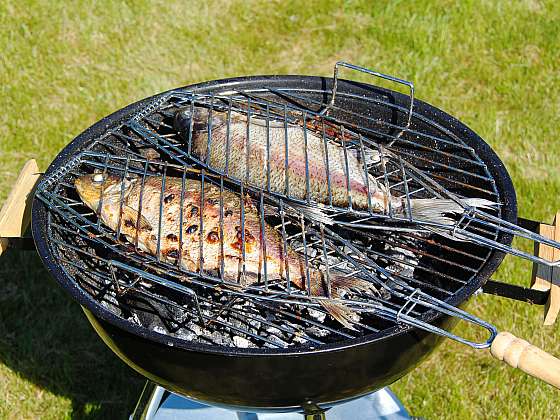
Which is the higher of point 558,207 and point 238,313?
point 238,313

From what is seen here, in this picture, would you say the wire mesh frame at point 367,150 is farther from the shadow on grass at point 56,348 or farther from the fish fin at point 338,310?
the shadow on grass at point 56,348

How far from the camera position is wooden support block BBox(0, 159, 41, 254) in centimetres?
223

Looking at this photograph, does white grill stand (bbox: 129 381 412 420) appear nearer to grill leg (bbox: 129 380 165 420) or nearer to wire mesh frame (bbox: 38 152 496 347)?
grill leg (bbox: 129 380 165 420)

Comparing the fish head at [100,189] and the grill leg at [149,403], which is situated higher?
the fish head at [100,189]

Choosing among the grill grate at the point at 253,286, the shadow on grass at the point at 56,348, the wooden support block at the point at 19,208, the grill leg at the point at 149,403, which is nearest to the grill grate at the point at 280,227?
the grill grate at the point at 253,286

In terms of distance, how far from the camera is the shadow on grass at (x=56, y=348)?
10.5 feet

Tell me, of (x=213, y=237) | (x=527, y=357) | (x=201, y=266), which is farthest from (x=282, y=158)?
(x=527, y=357)

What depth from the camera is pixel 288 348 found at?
5.60ft

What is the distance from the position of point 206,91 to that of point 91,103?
2231mm

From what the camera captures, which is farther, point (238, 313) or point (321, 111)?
point (321, 111)

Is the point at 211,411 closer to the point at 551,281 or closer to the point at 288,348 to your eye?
the point at 288,348

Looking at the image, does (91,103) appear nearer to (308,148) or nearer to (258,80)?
(258,80)

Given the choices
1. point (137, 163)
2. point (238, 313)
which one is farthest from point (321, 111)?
point (238, 313)

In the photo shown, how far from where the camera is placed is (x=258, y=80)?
8.26ft
